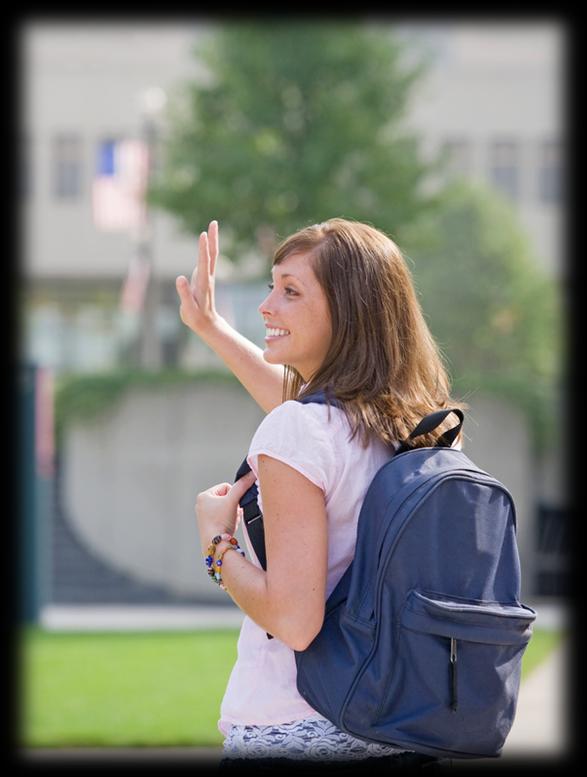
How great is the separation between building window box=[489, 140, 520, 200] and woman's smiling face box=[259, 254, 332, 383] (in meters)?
36.1

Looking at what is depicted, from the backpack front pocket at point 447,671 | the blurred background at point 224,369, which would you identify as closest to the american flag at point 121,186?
the blurred background at point 224,369

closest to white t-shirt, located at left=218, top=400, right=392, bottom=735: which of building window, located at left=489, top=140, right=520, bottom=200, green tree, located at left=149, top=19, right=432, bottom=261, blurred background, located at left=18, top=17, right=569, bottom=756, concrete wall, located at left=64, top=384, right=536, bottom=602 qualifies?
blurred background, located at left=18, top=17, right=569, bottom=756

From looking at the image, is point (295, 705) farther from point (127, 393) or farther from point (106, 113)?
point (106, 113)

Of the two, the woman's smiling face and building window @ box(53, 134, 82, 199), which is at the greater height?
building window @ box(53, 134, 82, 199)

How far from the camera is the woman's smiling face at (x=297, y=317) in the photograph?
2426mm

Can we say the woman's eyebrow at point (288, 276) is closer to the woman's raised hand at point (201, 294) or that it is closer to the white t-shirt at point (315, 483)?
the white t-shirt at point (315, 483)

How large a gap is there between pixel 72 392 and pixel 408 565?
52.7 ft

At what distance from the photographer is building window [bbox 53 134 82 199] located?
37.7 metres

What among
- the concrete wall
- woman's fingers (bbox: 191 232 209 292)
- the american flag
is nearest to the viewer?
woman's fingers (bbox: 191 232 209 292)

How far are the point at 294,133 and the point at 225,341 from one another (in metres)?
16.5

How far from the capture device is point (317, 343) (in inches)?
96.3

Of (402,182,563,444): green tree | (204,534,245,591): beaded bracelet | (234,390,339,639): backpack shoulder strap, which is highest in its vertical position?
(234,390,339,639): backpack shoulder strap

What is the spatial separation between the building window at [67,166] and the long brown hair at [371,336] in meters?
36.3

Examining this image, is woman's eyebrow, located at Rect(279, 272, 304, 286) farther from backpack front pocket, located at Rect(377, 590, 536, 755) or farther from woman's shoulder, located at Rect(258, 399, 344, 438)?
backpack front pocket, located at Rect(377, 590, 536, 755)
